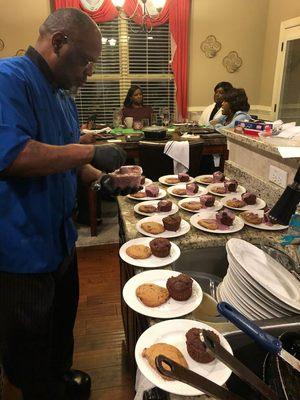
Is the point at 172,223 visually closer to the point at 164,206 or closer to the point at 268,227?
the point at 164,206

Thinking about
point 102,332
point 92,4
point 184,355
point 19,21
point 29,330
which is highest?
point 92,4

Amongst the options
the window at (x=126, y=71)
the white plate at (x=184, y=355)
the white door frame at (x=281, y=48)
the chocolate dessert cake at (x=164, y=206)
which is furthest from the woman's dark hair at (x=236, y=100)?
the white plate at (x=184, y=355)

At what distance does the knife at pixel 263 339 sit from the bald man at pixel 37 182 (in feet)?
2.19

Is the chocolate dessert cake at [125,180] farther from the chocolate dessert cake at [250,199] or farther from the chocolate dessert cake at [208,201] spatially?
the chocolate dessert cake at [250,199]

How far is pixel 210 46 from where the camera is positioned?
541cm

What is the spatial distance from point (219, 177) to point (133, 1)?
13.8 feet

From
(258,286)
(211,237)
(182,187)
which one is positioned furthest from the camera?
(182,187)

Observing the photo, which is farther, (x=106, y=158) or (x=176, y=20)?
(x=176, y=20)

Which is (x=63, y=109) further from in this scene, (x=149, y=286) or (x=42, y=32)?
(x=149, y=286)

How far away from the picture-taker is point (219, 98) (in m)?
4.54

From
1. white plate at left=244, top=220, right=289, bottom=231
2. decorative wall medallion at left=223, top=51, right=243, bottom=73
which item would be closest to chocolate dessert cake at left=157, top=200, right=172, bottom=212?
white plate at left=244, top=220, right=289, bottom=231

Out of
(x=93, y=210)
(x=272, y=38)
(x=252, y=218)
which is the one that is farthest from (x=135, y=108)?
(x=252, y=218)

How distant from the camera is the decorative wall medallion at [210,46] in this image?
5.38 m

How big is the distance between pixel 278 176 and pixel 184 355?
98 cm
